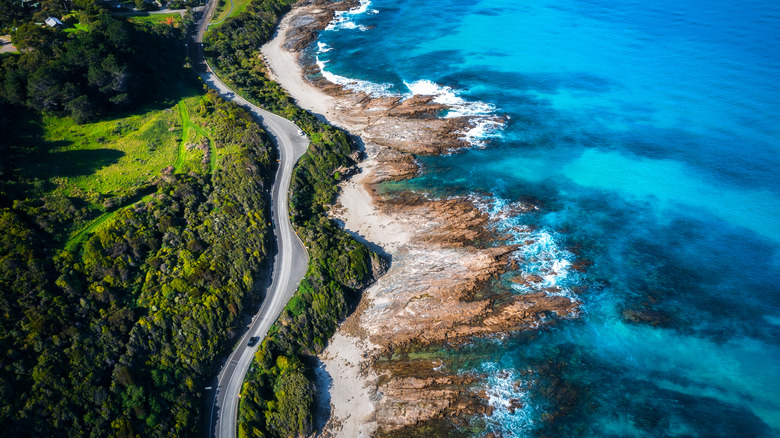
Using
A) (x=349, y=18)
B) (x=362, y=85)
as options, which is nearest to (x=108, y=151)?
(x=362, y=85)

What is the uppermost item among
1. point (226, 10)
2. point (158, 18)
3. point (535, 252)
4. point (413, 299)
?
point (226, 10)

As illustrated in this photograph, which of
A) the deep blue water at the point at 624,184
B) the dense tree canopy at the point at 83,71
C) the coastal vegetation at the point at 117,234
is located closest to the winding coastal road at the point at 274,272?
the coastal vegetation at the point at 117,234

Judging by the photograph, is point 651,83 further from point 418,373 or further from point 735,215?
point 418,373

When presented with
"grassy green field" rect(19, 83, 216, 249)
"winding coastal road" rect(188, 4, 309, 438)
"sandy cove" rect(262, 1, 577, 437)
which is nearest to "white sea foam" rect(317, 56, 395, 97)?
"sandy cove" rect(262, 1, 577, 437)

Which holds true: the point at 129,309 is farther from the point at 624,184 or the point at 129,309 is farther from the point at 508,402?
the point at 624,184

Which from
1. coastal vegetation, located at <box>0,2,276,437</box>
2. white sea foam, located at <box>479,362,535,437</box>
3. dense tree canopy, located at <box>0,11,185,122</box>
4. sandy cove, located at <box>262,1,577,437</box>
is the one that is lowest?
white sea foam, located at <box>479,362,535,437</box>

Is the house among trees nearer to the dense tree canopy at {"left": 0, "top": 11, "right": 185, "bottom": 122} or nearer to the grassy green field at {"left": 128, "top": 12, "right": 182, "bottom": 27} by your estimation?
the dense tree canopy at {"left": 0, "top": 11, "right": 185, "bottom": 122}
